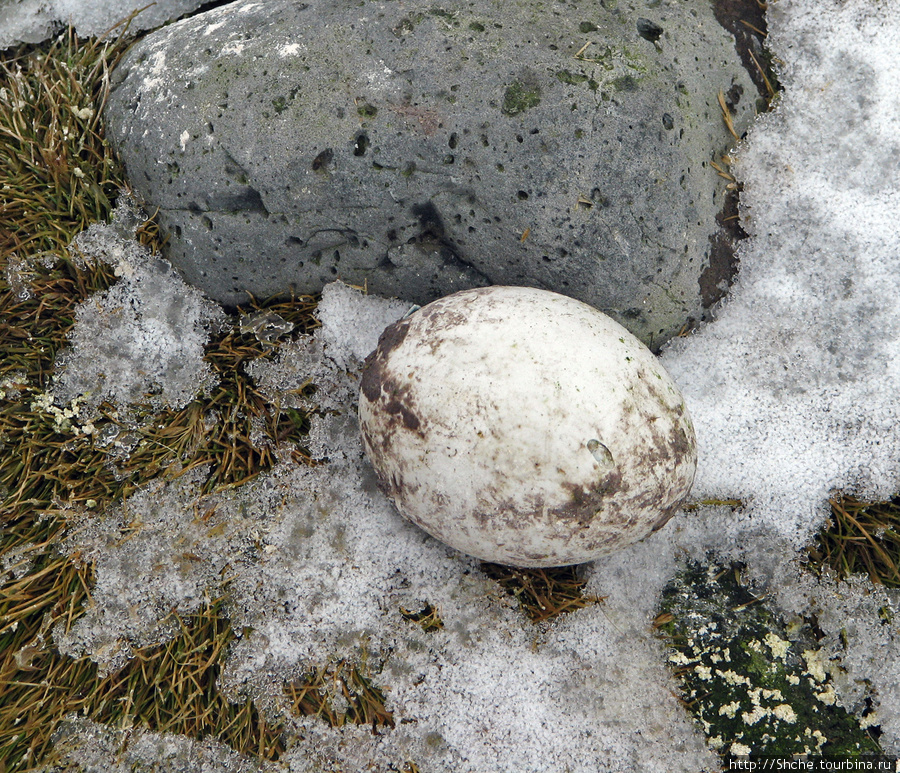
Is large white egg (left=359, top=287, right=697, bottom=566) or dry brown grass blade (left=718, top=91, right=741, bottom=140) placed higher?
dry brown grass blade (left=718, top=91, right=741, bottom=140)

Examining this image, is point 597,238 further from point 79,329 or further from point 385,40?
point 79,329

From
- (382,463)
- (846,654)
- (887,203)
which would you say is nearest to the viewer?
(382,463)

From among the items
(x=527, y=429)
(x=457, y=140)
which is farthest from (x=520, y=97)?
(x=527, y=429)

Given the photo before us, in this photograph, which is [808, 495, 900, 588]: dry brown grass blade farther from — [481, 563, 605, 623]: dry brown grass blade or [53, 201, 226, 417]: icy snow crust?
[53, 201, 226, 417]: icy snow crust

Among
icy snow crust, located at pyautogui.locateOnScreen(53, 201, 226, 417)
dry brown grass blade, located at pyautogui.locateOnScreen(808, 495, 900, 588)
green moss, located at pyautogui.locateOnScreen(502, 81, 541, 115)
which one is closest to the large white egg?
green moss, located at pyautogui.locateOnScreen(502, 81, 541, 115)

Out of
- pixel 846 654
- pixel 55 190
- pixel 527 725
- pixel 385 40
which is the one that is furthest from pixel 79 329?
pixel 846 654

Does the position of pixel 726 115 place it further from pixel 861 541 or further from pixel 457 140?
pixel 861 541

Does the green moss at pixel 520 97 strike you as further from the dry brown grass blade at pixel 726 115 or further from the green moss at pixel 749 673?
the green moss at pixel 749 673
